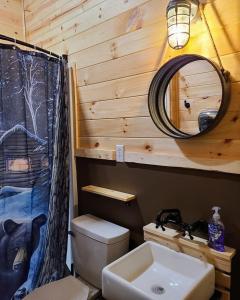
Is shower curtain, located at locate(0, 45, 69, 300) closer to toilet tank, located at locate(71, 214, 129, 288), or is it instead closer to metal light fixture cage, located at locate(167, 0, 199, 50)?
toilet tank, located at locate(71, 214, 129, 288)

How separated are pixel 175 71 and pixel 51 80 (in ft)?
3.31

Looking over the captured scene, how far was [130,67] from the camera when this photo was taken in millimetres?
1710

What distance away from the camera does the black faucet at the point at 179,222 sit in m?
1.37

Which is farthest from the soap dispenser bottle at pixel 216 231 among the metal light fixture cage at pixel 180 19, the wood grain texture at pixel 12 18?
the wood grain texture at pixel 12 18

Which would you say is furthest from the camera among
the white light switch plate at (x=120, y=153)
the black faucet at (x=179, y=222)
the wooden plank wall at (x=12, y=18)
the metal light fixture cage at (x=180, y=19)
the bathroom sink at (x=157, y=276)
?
the wooden plank wall at (x=12, y=18)

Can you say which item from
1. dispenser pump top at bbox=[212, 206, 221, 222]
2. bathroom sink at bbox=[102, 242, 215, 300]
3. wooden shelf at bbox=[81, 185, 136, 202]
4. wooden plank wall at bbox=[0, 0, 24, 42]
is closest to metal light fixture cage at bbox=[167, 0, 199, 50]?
dispenser pump top at bbox=[212, 206, 221, 222]

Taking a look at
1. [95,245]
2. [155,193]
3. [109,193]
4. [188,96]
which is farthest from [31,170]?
[188,96]

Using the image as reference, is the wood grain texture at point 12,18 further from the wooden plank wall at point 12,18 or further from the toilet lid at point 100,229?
the toilet lid at point 100,229

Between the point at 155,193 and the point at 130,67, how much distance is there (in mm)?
872

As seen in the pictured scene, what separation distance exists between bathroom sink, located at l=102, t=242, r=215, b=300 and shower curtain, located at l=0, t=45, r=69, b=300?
2.84ft

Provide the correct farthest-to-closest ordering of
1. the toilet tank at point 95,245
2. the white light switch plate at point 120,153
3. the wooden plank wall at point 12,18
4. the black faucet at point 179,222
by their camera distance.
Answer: the wooden plank wall at point 12,18 → the white light switch plate at point 120,153 → the toilet tank at point 95,245 → the black faucet at point 179,222

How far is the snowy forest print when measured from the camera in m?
1.71

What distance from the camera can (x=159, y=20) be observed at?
1521 mm

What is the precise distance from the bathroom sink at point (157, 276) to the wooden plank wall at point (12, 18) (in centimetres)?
253
